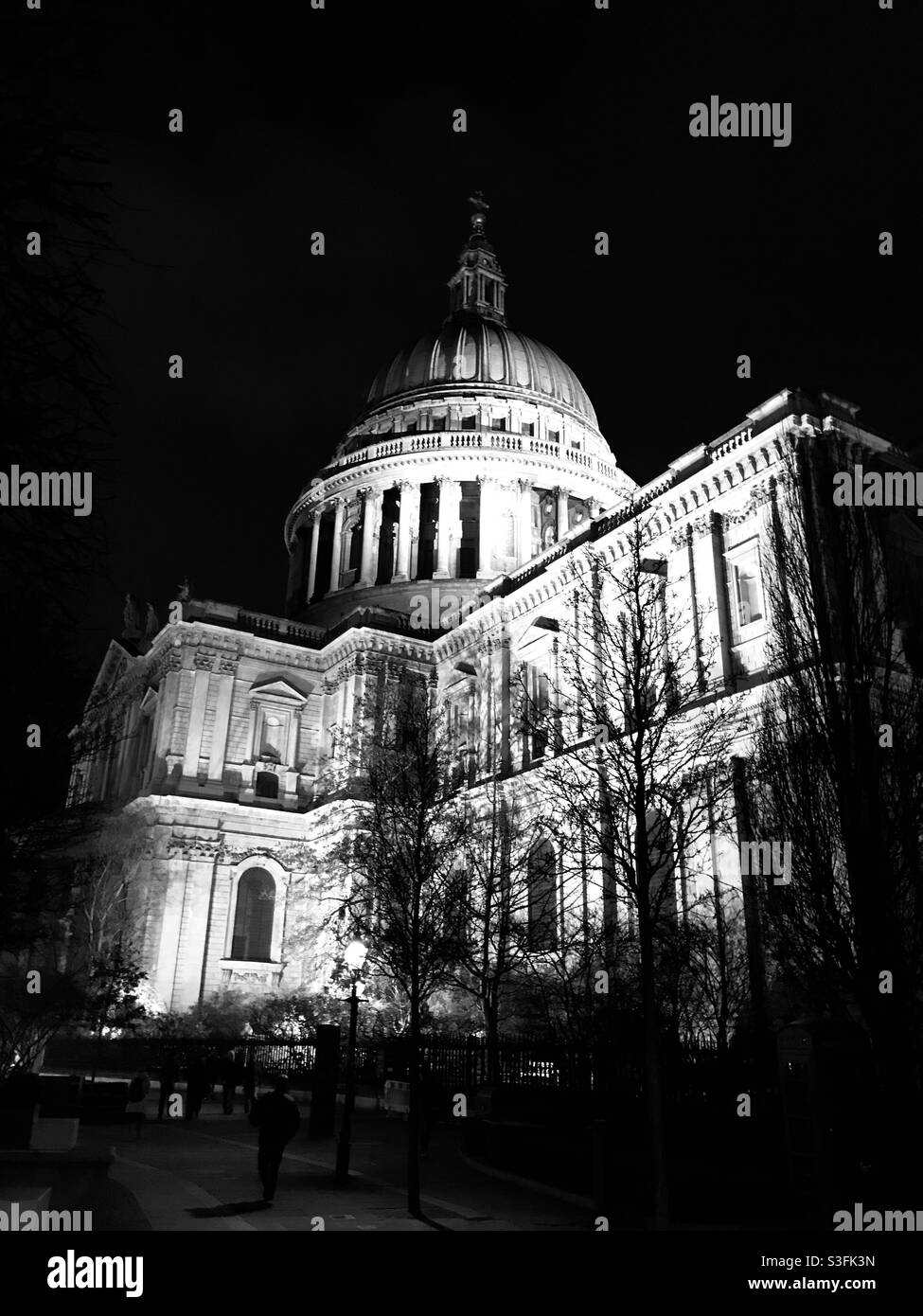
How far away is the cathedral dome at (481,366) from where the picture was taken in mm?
67125

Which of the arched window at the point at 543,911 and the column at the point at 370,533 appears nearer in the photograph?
the arched window at the point at 543,911

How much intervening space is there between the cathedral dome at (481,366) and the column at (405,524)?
9.85 metres

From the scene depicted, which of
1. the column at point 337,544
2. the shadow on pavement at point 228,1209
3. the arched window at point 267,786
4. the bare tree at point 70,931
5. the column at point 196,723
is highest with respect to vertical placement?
the column at point 337,544

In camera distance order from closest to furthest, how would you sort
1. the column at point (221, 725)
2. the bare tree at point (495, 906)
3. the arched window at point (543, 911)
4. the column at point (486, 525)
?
the arched window at point (543, 911) < the bare tree at point (495, 906) < the column at point (221, 725) < the column at point (486, 525)

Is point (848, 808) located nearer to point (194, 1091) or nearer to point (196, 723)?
point (194, 1091)

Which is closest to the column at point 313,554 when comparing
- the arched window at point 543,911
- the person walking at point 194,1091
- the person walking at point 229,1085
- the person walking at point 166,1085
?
the arched window at point 543,911

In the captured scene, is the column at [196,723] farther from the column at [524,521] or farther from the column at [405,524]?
the column at [524,521]

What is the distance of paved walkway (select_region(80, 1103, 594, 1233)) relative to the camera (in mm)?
10797

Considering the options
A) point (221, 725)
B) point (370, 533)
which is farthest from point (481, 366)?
point (221, 725)

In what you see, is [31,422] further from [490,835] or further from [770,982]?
[490,835]

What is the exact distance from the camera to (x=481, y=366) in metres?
67.4

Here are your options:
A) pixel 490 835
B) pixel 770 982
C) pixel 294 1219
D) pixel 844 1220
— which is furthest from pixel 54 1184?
pixel 490 835

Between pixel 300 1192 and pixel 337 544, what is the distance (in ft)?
169
